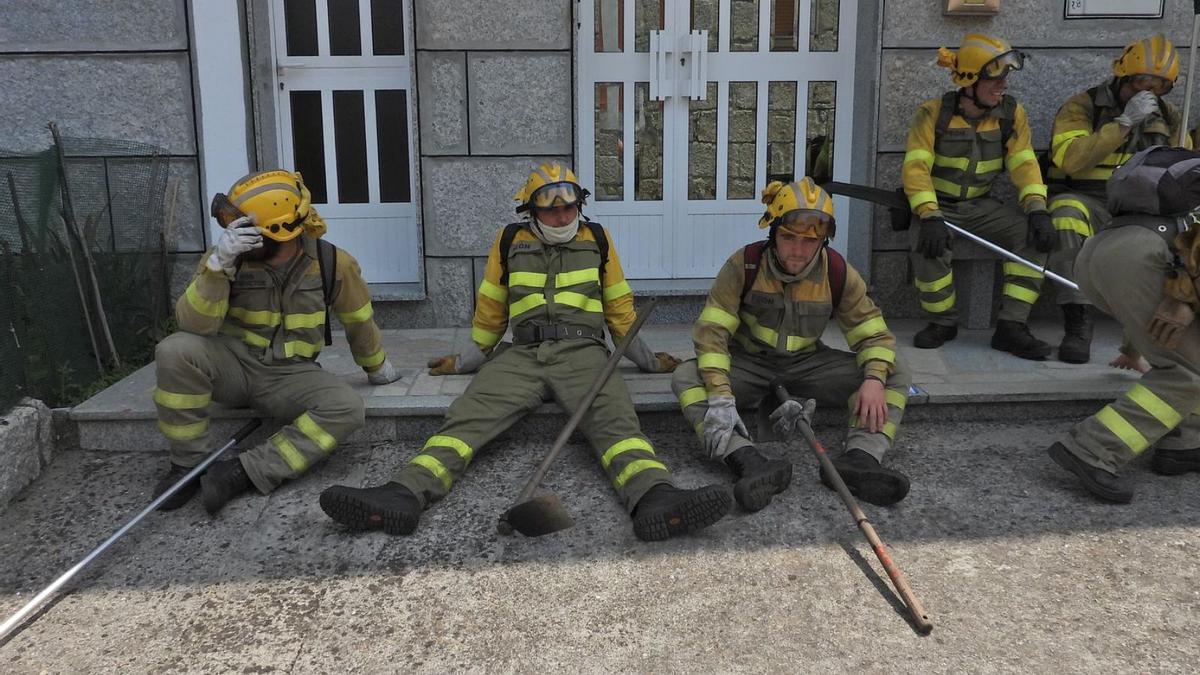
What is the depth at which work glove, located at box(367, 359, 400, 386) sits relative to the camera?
4.62 m

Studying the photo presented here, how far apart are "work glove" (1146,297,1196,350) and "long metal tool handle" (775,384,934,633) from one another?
1.38m

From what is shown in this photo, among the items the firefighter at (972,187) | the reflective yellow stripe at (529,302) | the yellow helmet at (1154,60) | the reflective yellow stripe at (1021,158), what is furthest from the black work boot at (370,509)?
the yellow helmet at (1154,60)

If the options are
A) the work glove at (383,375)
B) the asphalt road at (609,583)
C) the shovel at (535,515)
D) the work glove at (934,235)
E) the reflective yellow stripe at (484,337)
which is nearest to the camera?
the asphalt road at (609,583)

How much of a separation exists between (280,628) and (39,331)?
2.34 m

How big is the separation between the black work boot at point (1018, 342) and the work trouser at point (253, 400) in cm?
360

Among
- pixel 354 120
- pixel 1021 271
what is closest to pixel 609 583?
pixel 1021 271

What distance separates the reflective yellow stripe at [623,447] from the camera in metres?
3.87

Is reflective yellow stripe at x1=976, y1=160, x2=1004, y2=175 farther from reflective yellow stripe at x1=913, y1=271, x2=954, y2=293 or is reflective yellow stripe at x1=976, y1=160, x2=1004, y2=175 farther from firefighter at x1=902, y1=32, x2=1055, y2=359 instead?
reflective yellow stripe at x1=913, y1=271, x2=954, y2=293

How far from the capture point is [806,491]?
3.90 m

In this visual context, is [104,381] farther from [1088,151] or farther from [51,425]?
[1088,151]

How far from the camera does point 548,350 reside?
14.1 feet

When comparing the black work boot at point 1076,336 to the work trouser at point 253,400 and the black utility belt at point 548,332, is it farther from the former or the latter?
the work trouser at point 253,400

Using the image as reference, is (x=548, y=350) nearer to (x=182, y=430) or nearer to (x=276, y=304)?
(x=276, y=304)

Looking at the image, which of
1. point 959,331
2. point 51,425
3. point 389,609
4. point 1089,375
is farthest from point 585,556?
point 959,331
